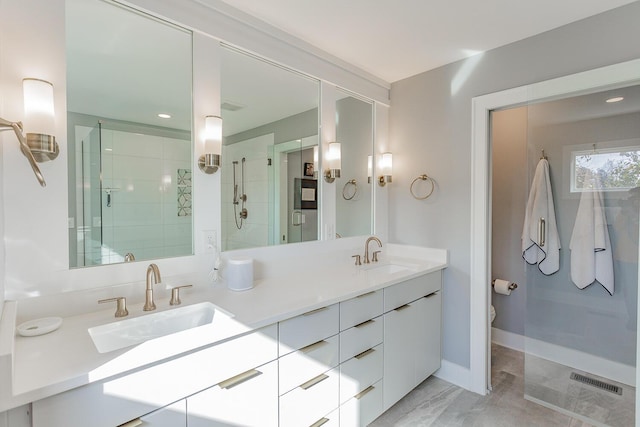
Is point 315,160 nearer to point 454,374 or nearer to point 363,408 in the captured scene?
point 363,408

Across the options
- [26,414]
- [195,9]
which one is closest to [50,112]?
[195,9]

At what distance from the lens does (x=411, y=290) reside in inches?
82.4

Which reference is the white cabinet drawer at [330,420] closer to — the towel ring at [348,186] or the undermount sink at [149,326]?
the undermount sink at [149,326]

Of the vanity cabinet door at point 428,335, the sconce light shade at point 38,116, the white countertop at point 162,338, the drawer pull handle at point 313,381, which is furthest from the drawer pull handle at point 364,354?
the sconce light shade at point 38,116

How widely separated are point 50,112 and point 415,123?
2.39 meters

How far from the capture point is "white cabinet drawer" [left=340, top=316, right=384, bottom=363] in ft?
5.36

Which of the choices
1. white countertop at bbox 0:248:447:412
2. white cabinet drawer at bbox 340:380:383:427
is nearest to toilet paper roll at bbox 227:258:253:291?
white countertop at bbox 0:248:447:412

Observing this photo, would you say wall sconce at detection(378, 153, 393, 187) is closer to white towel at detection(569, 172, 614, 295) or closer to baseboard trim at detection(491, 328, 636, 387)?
white towel at detection(569, 172, 614, 295)

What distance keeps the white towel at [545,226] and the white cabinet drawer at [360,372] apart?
1726 mm

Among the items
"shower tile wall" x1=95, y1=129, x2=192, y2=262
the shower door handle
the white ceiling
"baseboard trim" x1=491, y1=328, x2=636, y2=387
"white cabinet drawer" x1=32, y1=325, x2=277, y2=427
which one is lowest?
"baseboard trim" x1=491, y1=328, x2=636, y2=387

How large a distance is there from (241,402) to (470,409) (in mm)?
1679

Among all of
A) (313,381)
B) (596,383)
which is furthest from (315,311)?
(596,383)

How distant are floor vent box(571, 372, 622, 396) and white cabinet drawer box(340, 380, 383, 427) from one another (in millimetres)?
1652

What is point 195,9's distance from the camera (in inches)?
63.8
